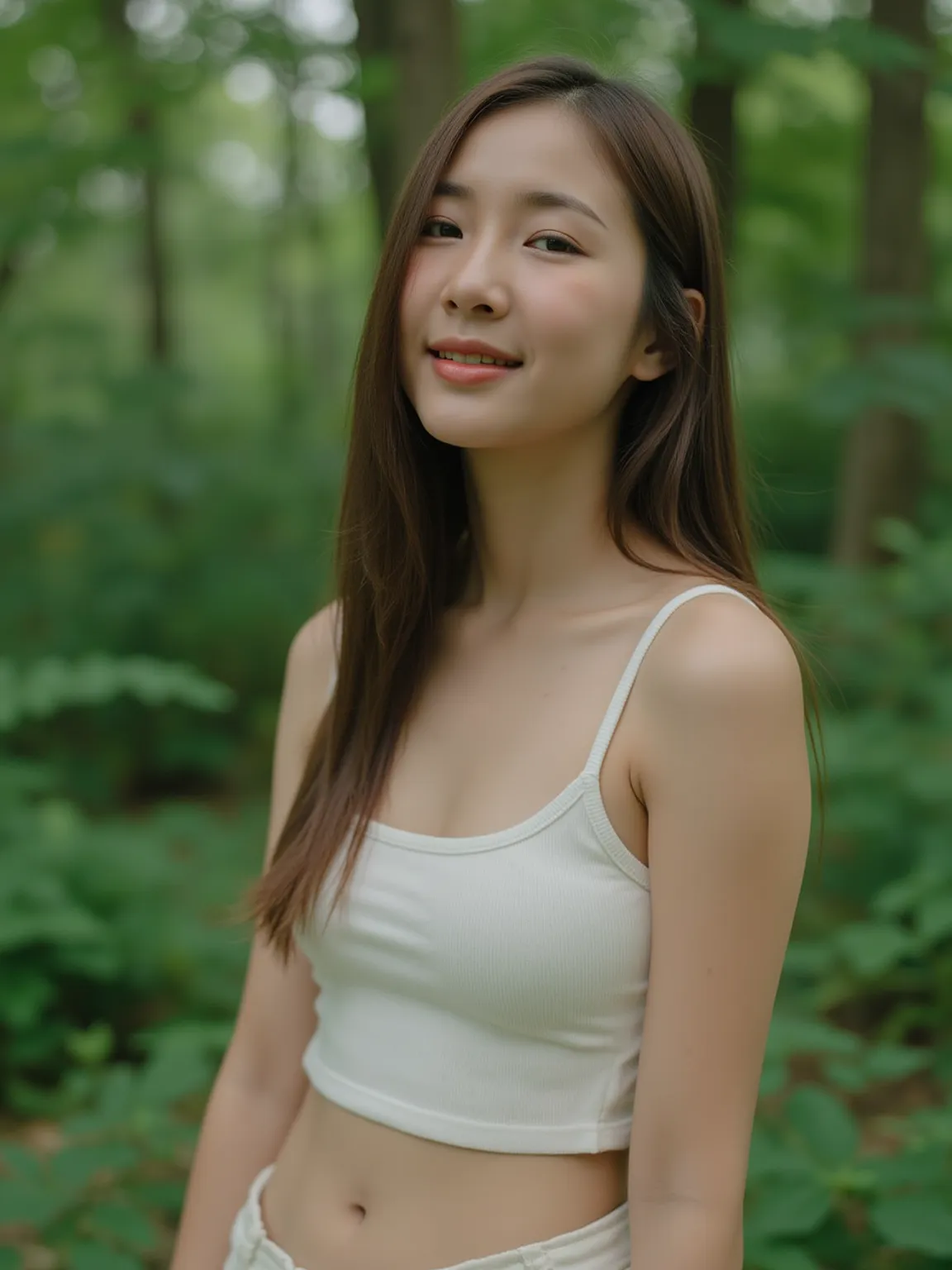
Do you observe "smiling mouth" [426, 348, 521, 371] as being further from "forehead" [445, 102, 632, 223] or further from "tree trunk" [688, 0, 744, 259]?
"tree trunk" [688, 0, 744, 259]

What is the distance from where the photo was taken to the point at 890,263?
5.38 metres

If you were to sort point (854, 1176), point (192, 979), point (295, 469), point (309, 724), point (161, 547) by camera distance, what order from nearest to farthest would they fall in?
point (309, 724), point (854, 1176), point (192, 979), point (161, 547), point (295, 469)

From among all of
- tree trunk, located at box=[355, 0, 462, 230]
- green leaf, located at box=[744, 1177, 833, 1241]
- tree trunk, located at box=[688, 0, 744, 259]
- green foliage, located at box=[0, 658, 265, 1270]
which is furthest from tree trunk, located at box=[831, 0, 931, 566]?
green leaf, located at box=[744, 1177, 833, 1241]

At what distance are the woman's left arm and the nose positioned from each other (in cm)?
39

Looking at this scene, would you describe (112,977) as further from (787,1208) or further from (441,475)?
(441,475)

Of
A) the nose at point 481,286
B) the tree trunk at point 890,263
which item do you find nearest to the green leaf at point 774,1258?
the nose at point 481,286

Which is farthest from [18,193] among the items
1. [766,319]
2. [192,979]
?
[766,319]

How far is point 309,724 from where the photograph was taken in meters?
1.75

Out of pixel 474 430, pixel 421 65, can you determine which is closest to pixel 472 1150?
pixel 474 430

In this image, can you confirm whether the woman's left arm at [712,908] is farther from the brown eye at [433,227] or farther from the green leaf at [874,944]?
the green leaf at [874,944]

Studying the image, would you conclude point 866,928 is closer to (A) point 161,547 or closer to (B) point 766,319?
(A) point 161,547

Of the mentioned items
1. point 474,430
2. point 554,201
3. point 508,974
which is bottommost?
point 508,974

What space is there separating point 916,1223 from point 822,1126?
0.64ft

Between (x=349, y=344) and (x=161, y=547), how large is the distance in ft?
51.9
